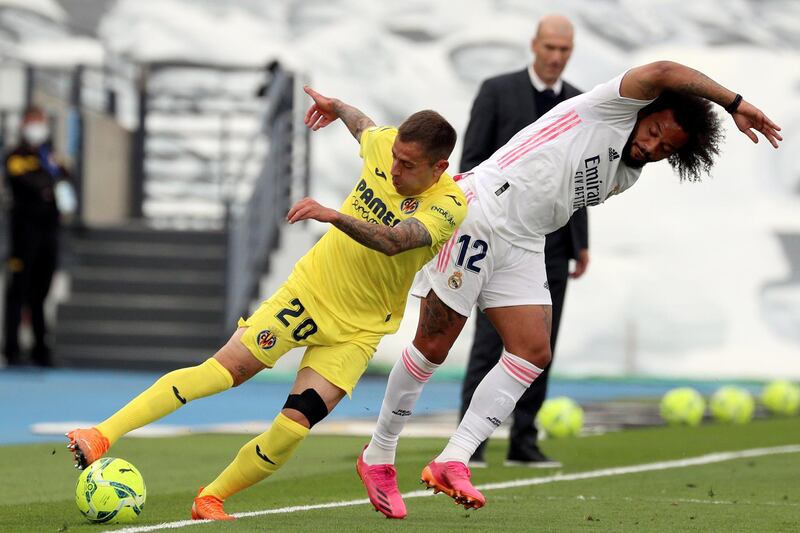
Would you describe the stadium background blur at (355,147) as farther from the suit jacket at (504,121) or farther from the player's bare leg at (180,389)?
the player's bare leg at (180,389)

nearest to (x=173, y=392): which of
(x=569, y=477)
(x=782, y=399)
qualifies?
(x=569, y=477)

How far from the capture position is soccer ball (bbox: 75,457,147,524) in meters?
5.34

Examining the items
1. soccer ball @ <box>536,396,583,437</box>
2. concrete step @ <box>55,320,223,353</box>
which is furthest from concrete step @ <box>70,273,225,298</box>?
soccer ball @ <box>536,396,583,437</box>

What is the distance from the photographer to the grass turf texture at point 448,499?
5.56 meters

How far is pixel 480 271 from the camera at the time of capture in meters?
5.90

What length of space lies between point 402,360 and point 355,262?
604 millimetres

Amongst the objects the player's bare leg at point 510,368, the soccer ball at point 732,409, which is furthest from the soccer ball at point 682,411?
the player's bare leg at point 510,368

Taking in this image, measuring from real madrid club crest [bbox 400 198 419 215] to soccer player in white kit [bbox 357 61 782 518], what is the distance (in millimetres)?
406

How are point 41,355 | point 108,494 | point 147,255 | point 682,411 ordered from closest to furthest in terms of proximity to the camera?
point 108,494
point 682,411
point 41,355
point 147,255

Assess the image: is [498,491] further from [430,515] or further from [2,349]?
[2,349]

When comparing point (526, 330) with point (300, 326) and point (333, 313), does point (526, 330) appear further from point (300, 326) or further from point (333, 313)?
point (300, 326)

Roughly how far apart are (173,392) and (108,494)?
1.36 feet

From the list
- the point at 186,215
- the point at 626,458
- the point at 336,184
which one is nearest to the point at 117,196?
the point at 186,215

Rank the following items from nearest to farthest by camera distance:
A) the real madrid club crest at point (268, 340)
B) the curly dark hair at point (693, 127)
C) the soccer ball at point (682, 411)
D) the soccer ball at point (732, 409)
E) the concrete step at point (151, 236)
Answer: the real madrid club crest at point (268, 340), the curly dark hair at point (693, 127), the soccer ball at point (682, 411), the soccer ball at point (732, 409), the concrete step at point (151, 236)
